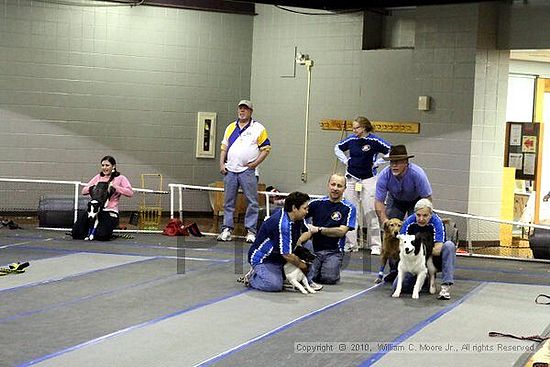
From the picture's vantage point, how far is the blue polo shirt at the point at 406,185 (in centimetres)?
1005

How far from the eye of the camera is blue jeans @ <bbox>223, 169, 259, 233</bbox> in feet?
41.5

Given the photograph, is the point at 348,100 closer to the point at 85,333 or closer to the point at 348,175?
the point at 348,175

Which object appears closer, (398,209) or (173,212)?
(398,209)

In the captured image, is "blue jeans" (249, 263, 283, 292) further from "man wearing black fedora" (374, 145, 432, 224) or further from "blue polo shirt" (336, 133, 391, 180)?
"blue polo shirt" (336, 133, 391, 180)

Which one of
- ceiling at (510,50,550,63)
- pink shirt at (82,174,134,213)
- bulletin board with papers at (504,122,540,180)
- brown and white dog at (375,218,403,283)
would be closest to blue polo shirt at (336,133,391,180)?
brown and white dog at (375,218,403,283)

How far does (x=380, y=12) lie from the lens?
15320mm

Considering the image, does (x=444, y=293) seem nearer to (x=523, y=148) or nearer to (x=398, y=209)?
(x=398, y=209)

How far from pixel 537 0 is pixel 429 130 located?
7.84 ft

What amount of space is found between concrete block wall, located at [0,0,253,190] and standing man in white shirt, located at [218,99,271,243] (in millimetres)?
3248

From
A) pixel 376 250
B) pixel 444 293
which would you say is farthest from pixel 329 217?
pixel 376 250

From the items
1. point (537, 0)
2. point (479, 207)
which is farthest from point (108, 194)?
point (537, 0)

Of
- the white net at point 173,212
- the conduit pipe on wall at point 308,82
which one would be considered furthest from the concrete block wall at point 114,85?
the conduit pipe on wall at point 308,82

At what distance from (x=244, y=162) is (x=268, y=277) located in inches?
148

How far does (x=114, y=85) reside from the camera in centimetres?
1545
